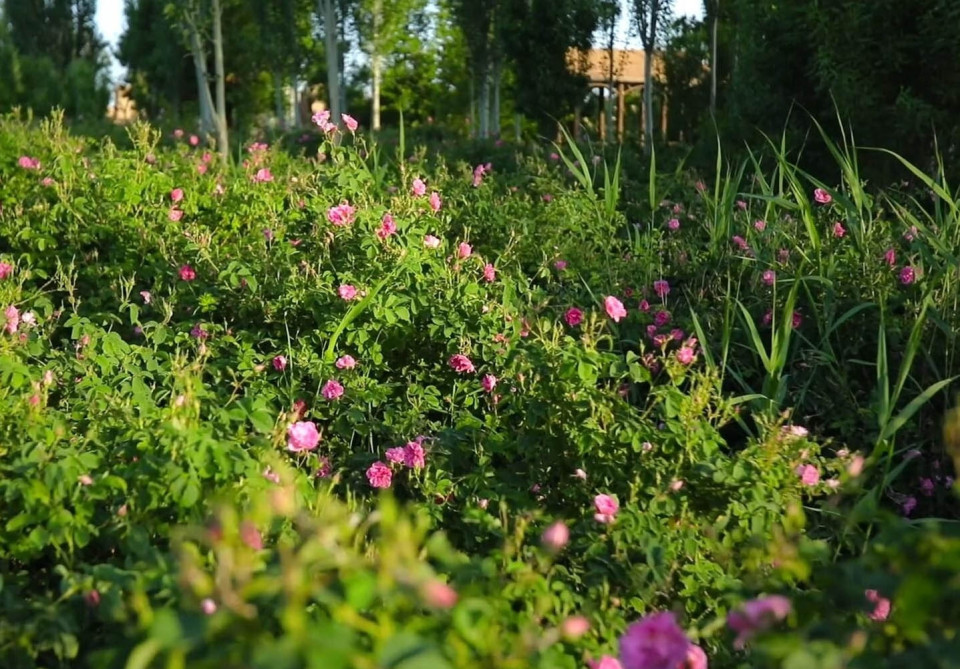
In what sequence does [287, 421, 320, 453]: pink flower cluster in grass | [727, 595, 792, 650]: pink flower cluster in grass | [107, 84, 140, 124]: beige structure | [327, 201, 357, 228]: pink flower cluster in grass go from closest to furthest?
1. [727, 595, 792, 650]: pink flower cluster in grass
2. [287, 421, 320, 453]: pink flower cluster in grass
3. [327, 201, 357, 228]: pink flower cluster in grass
4. [107, 84, 140, 124]: beige structure

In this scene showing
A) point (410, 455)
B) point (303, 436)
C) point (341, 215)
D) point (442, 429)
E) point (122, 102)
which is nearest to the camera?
point (303, 436)

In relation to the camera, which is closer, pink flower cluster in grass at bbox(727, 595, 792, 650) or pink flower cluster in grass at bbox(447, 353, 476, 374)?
pink flower cluster in grass at bbox(727, 595, 792, 650)

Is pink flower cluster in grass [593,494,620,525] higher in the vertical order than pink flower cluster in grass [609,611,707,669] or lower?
lower

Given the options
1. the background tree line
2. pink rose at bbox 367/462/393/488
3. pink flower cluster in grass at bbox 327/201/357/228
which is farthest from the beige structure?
pink rose at bbox 367/462/393/488

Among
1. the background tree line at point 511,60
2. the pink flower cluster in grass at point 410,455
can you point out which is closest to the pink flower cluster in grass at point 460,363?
the pink flower cluster in grass at point 410,455

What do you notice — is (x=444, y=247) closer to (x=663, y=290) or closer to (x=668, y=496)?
(x=663, y=290)

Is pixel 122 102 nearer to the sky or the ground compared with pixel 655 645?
nearer to the sky

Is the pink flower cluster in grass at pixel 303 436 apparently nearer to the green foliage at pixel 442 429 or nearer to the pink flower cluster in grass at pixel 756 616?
the green foliage at pixel 442 429

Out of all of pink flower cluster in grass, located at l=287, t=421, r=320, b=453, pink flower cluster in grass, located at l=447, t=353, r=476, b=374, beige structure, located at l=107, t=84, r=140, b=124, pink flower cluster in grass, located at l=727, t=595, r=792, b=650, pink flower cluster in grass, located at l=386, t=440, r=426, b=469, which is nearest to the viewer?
pink flower cluster in grass, located at l=727, t=595, r=792, b=650

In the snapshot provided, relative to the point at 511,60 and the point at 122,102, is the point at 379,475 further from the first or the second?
the point at 122,102

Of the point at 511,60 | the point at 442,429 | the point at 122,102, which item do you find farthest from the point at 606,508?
the point at 122,102

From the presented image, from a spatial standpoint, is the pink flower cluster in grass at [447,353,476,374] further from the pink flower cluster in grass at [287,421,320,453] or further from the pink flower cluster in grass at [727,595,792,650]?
the pink flower cluster in grass at [727,595,792,650]

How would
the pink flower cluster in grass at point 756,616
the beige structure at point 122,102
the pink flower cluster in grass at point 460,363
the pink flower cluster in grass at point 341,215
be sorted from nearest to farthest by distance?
the pink flower cluster in grass at point 756,616 → the pink flower cluster in grass at point 460,363 → the pink flower cluster in grass at point 341,215 → the beige structure at point 122,102

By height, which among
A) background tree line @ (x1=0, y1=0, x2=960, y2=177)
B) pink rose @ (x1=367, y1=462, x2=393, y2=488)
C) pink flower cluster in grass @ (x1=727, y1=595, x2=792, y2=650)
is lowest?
pink rose @ (x1=367, y1=462, x2=393, y2=488)
